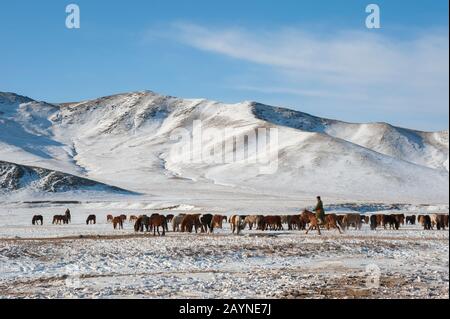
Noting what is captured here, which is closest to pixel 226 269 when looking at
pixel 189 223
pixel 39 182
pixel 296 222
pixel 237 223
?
pixel 237 223

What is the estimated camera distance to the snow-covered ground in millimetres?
13430

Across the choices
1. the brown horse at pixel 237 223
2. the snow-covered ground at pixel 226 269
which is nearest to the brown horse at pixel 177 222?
the brown horse at pixel 237 223

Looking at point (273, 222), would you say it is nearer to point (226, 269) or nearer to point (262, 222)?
point (262, 222)

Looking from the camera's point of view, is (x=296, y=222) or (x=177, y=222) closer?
(x=177, y=222)

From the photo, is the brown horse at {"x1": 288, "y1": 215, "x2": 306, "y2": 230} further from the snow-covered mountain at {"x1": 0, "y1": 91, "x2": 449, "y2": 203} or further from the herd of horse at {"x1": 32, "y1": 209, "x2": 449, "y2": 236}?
the snow-covered mountain at {"x1": 0, "y1": 91, "x2": 449, "y2": 203}

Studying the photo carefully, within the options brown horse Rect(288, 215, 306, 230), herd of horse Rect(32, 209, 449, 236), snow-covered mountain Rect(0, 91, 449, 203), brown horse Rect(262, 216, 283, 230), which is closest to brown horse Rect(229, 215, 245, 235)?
herd of horse Rect(32, 209, 449, 236)

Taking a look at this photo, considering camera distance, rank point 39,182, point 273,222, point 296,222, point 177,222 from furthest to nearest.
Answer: point 39,182 → point 296,222 → point 273,222 → point 177,222

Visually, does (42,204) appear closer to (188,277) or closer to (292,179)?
(292,179)

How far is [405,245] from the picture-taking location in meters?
24.8

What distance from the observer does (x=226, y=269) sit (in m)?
17.7

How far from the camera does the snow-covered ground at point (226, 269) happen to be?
13430mm

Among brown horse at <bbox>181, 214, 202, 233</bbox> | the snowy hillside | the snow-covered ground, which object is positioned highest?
the snowy hillside
